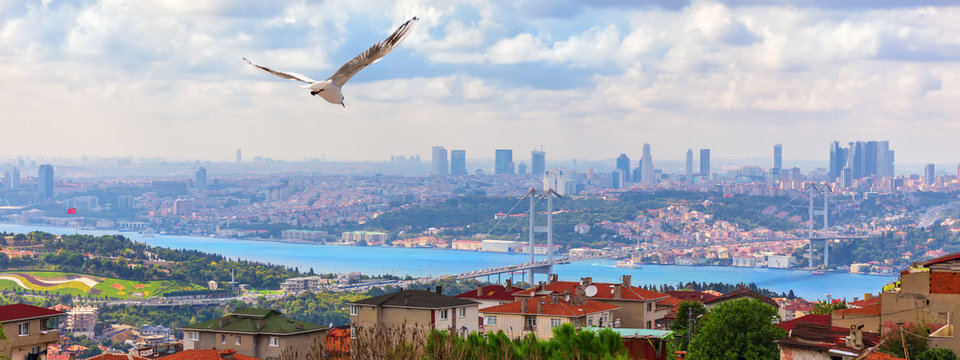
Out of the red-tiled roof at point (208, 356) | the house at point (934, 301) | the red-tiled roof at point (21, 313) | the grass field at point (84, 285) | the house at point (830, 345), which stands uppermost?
the house at point (934, 301)

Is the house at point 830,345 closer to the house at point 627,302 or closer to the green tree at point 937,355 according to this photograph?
the green tree at point 937,355

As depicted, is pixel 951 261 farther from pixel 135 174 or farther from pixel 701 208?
pixel 135 174

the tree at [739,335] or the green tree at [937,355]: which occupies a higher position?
the green tree at [937,355]

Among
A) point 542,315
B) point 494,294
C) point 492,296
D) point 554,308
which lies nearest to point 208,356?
point 542,315

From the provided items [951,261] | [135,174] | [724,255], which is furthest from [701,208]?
[135,174]

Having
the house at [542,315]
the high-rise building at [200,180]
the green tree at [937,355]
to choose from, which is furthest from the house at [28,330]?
the high-rise building at [200,180]

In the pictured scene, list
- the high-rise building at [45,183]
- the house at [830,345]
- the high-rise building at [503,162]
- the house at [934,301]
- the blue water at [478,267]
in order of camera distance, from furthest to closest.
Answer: the high-rise building at [503,162] < the high-rise building at [45,183] < the blue water at [478,267] < the house at [934,301] < the house at [830,345]
